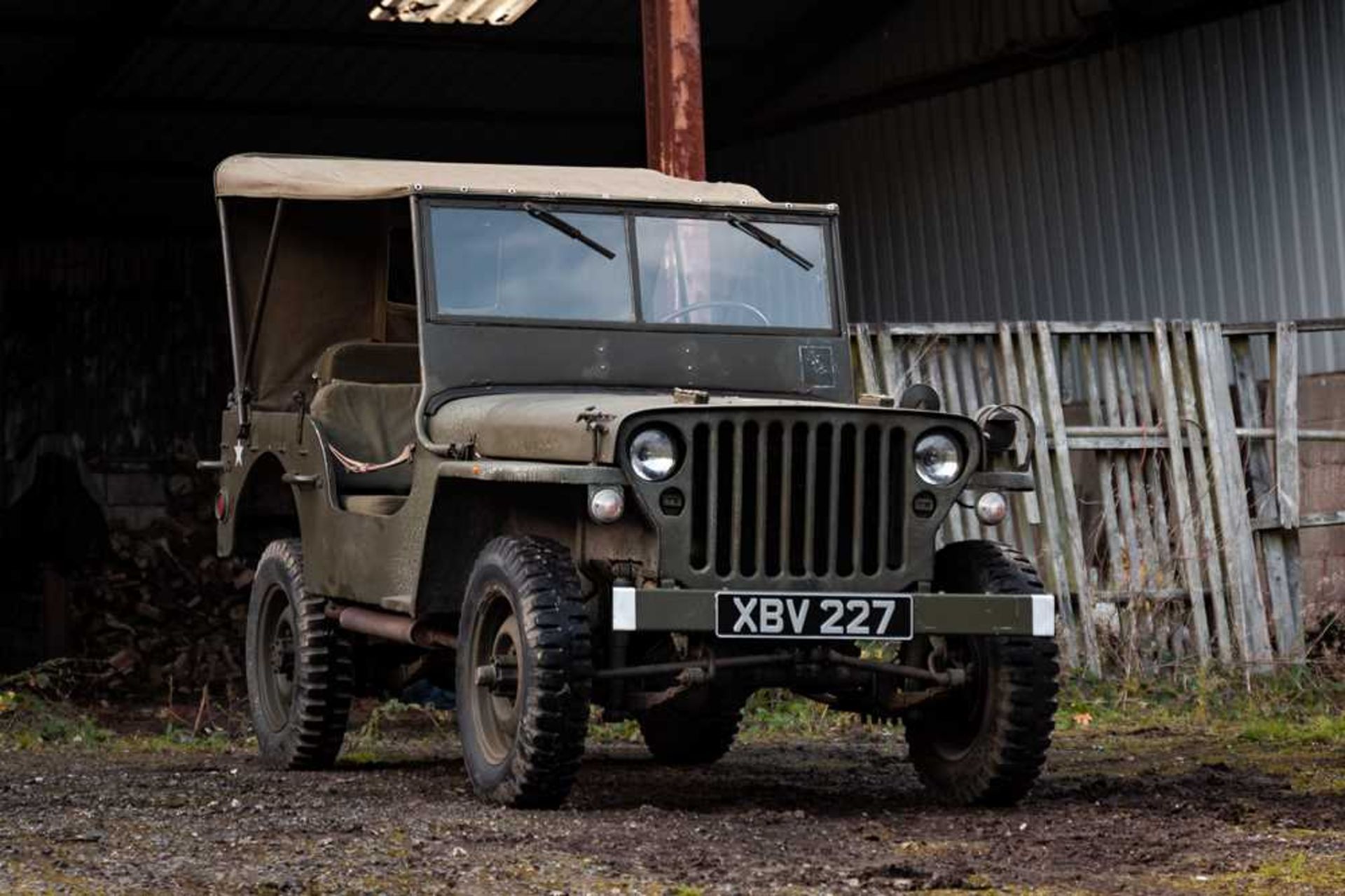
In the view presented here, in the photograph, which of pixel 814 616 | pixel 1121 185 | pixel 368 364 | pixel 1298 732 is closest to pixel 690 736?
pixel 368 364

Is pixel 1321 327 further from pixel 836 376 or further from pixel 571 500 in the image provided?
pixel 571 500

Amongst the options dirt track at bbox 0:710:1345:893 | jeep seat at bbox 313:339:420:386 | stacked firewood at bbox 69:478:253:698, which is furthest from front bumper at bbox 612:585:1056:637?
stacked firewood at bbox 69:478:253:698

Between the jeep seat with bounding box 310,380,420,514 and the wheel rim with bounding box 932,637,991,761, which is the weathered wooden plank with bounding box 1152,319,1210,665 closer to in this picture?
the wheel rim with bounding box 932,637,991,761

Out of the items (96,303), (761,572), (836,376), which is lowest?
(761,572)

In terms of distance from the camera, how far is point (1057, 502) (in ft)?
37.1

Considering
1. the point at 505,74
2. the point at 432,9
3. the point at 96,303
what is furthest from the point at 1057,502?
the point at 96,303

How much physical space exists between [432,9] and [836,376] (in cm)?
877

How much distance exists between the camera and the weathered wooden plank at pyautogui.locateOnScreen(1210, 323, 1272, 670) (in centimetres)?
1125

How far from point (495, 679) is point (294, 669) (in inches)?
87.4

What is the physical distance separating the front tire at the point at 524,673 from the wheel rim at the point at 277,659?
184 centimetres

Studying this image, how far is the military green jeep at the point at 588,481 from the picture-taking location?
21.4 ft

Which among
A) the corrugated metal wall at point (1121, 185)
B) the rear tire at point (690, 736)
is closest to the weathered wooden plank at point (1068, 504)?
the corrugated metal wall at point (1121, 185)

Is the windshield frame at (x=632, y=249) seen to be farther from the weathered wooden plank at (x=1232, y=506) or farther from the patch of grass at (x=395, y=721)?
the weathered wooden plank at (x=1232, y=506)

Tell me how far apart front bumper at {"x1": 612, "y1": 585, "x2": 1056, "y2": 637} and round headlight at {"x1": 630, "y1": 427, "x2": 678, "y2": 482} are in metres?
0.33
